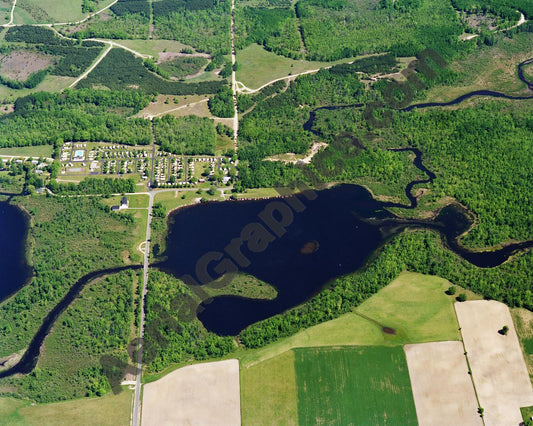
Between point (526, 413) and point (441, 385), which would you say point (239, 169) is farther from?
point (526, 413)

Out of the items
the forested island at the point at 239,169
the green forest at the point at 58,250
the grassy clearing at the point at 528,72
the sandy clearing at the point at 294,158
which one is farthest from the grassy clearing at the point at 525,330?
the grassy clearing at the point at 528,72

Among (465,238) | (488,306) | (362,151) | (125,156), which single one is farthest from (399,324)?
(125,156)

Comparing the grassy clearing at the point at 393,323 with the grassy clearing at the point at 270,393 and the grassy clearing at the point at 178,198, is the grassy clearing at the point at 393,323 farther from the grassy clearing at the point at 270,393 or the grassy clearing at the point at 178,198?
the grassy clearing at the point at 178,198

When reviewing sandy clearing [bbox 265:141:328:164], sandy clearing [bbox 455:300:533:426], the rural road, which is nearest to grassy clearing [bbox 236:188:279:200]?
sandy clearing [bbox 265:141:328:164]

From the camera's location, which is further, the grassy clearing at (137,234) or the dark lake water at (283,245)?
the grassy clearing at (137,234)

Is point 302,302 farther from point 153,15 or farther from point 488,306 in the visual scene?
point 153,15
